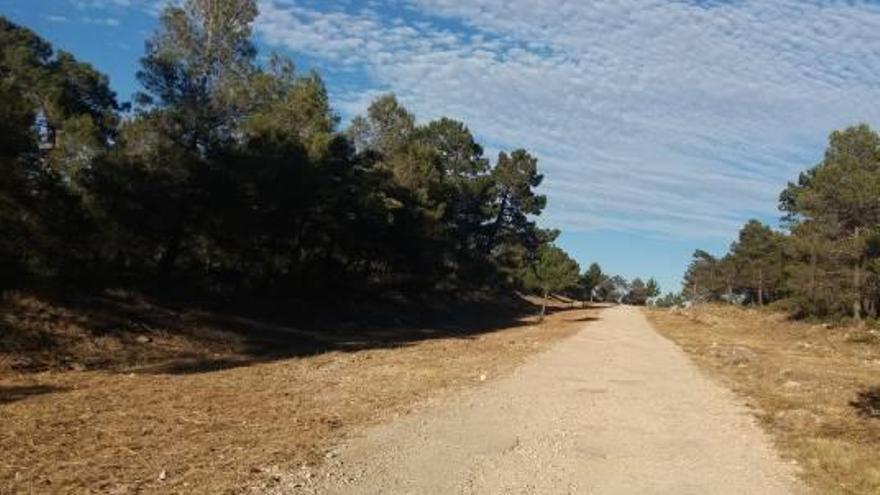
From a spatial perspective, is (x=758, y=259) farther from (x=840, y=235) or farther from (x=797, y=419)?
(x=797, y=419)

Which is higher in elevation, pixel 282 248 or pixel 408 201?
pixel 408 201

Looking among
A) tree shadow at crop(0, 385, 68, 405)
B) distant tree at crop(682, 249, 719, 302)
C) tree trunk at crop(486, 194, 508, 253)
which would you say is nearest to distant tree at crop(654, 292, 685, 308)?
distant tree at crop(682, 249, 719, 302)

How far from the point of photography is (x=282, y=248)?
37.1 meters

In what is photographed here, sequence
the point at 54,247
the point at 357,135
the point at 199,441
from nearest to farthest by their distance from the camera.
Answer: the point at 199,441, the point at 54,247, the point at 357,135

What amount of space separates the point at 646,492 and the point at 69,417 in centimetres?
756

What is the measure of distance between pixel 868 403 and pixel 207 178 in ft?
66.5

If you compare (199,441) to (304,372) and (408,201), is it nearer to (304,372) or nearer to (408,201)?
(304,372)

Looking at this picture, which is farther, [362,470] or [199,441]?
[199,441]

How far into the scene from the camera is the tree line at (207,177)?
23.2 metres

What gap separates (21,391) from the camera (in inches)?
561

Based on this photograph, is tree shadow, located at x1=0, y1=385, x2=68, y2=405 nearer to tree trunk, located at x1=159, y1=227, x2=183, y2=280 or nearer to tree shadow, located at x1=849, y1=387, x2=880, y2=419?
tree shadow, located at x1=849, y1=387, x2=880, y2=419

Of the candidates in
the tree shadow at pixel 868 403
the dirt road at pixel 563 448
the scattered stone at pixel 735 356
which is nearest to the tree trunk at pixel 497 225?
the scattered stone at pixel 735 356

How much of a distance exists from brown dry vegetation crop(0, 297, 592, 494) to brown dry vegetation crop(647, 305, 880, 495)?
18.5 feet

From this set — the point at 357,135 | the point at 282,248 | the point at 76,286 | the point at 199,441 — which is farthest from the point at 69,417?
the point at 357,135
